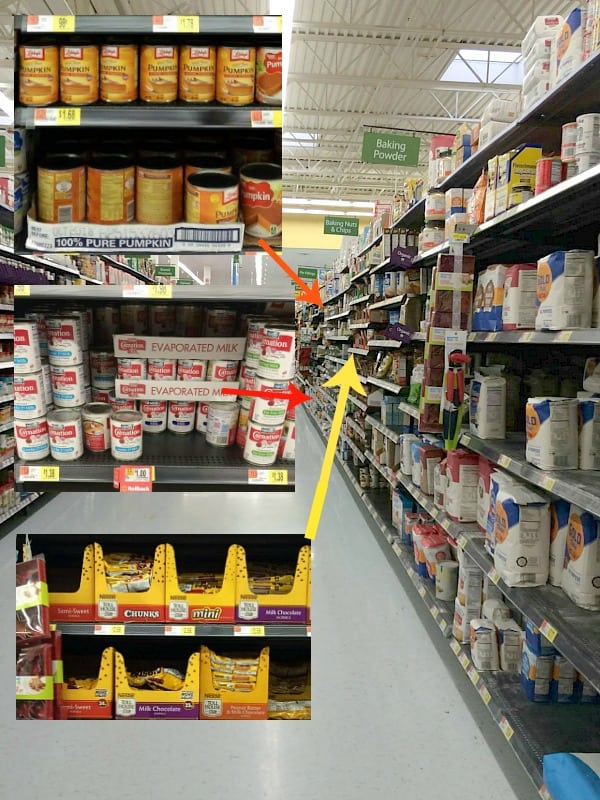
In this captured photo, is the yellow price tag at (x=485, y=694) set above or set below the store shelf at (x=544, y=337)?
below

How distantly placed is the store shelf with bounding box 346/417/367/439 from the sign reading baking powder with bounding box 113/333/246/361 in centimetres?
475

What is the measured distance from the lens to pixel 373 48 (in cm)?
964

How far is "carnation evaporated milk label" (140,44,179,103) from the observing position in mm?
1341

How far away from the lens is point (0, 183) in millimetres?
4617

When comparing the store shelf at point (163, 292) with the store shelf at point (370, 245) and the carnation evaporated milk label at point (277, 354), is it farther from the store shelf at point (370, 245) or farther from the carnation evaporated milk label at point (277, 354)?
the store shelf at point (370, 245)

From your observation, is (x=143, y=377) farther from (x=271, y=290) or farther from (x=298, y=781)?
(x=298, y=781)

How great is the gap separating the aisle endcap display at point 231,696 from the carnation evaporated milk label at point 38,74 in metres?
1.29

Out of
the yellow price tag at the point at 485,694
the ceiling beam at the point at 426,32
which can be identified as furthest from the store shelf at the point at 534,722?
the ceiling beam at the point at 426,32

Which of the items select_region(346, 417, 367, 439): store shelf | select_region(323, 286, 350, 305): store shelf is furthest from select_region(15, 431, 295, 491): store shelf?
select_region(323, 286, 350, 305): store shelf

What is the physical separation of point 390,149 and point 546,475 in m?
5.70

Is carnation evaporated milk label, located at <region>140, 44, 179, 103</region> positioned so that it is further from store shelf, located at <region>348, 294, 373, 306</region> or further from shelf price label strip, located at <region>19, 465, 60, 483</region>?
store shelf, located at <region>348, 294, 373, 306</region>

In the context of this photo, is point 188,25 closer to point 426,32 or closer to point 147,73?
point 147,73

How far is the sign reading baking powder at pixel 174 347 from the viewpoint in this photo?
1476mm

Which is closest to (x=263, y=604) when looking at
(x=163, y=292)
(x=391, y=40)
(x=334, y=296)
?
(x=163, y=292)
